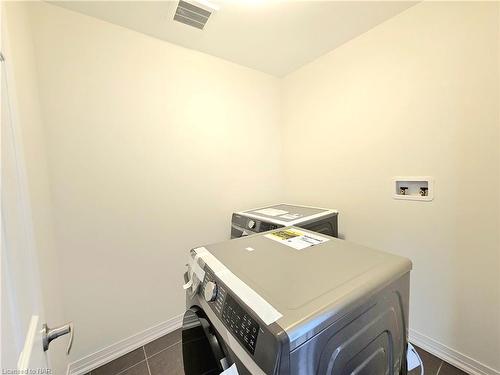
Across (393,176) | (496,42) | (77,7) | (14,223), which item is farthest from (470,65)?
(77,7)

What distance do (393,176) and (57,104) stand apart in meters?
2.35

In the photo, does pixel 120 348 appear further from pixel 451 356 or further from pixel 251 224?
pixel 451 356

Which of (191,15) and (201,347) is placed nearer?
(201,347)

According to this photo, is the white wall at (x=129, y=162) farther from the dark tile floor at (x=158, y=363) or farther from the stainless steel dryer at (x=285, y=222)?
the stainless steel dryer at (x=285, y=222)

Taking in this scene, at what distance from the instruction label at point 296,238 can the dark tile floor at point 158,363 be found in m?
1.08

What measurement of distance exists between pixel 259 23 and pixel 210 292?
5.94 feet

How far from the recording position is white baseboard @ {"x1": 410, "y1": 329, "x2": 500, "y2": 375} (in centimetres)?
132

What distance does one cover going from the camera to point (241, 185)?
223cm

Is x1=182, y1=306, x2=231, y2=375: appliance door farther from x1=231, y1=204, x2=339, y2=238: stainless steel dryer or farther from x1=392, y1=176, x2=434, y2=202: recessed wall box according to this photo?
x1=392, y1=176, x2=434, y2=202: recessed wall box

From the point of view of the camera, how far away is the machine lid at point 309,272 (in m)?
0.60

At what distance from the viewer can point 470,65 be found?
128cm

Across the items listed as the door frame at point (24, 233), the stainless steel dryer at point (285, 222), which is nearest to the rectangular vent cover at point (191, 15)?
the door frame at point (24, 233)

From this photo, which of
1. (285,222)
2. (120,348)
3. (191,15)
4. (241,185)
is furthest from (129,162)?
(120,348)

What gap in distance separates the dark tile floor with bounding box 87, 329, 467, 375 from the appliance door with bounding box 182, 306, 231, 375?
0.67 meters
